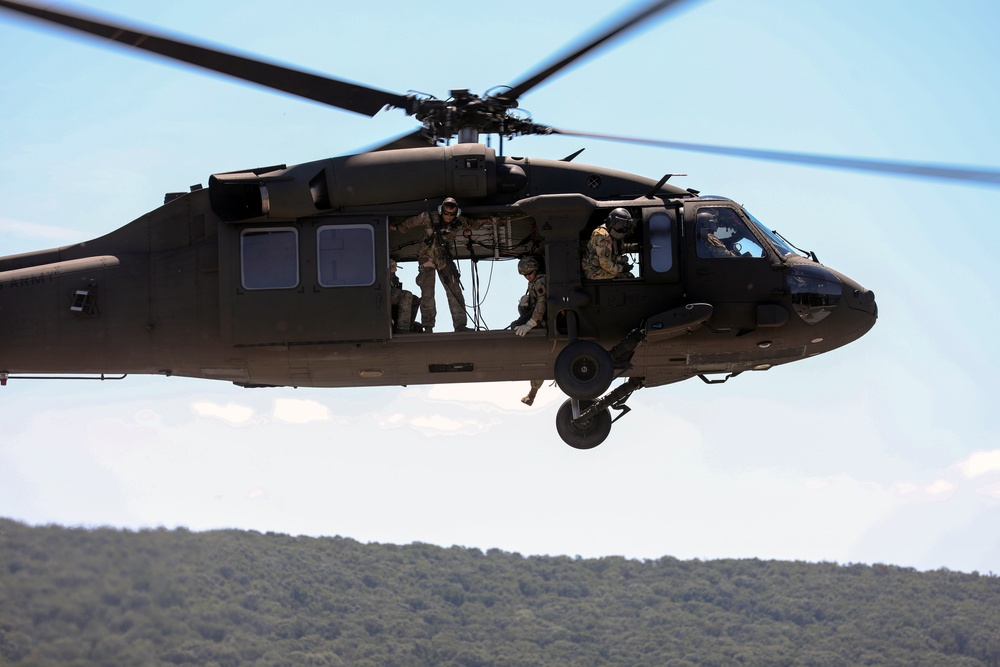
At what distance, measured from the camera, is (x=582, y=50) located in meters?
15.2

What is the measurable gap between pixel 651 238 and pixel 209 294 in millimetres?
4945

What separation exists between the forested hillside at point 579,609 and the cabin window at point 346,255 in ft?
86.1

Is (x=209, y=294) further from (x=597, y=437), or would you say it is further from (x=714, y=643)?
(x=714, y=643)

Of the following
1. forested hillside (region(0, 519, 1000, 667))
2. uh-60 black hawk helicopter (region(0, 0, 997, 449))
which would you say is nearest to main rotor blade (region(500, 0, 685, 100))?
uh-60 black hawk helicopter (region(0, 0, 997, 449))

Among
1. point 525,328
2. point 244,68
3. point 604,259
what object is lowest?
point 525,328

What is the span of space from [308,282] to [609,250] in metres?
3.27

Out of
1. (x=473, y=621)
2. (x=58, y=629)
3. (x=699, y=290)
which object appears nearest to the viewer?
(x=699, y=290)

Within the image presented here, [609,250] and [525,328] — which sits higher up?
[609,250]

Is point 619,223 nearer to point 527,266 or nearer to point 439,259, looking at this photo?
point 527,266

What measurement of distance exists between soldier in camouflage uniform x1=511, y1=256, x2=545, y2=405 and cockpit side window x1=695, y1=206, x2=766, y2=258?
5.82 feet

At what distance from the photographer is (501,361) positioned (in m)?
16.2

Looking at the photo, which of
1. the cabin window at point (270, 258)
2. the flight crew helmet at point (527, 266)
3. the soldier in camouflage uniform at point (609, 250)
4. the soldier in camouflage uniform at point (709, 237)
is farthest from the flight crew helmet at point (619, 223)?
the cabin window at point (270, 258)

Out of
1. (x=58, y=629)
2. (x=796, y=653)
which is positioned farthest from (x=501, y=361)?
(x=796, y=653)

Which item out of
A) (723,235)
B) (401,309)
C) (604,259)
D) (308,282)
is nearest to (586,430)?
(604,259)
